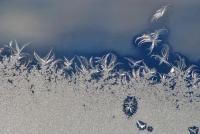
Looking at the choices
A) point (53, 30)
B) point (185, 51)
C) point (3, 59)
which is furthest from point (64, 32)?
point (185, 51)

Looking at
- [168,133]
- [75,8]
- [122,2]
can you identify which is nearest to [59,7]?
[75,8]

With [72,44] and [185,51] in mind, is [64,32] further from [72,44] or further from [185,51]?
[185,51]

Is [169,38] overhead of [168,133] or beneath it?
overhead

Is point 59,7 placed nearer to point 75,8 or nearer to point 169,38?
point 75,8

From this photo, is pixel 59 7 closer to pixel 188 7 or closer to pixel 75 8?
pixel 75 8

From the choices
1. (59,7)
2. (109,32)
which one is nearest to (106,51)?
(109,32)

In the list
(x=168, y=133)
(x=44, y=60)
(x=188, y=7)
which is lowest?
(x=168, y=133)

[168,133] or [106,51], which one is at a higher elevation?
[106,51]
